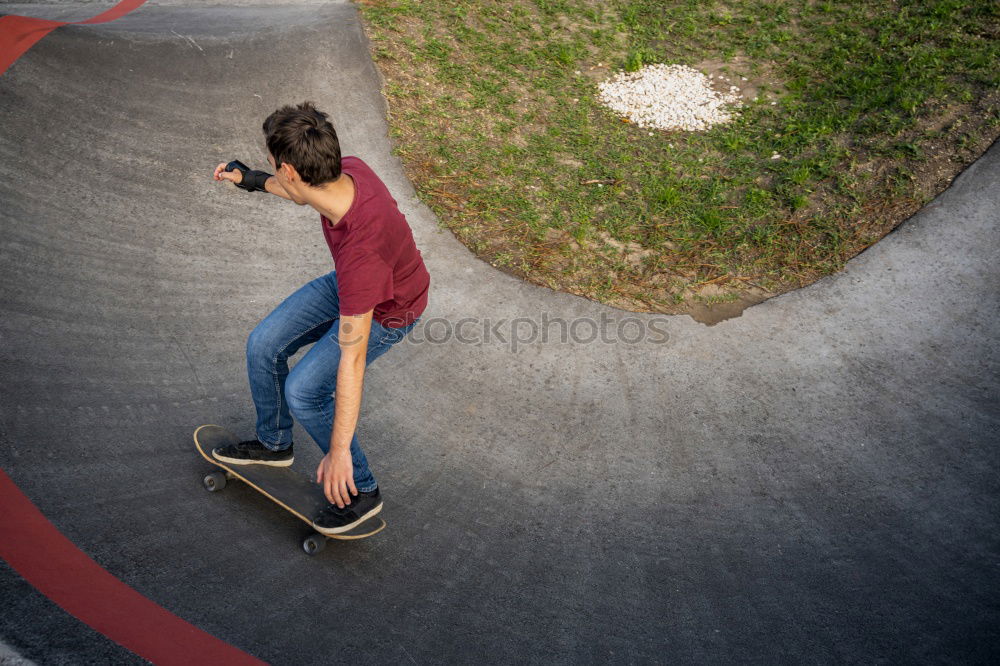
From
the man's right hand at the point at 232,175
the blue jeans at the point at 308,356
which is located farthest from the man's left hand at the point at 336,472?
the man's right hand at the point at 232,175

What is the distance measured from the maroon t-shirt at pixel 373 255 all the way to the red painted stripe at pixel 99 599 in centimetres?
177

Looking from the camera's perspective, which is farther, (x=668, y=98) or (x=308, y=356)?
(x=668, y=98)

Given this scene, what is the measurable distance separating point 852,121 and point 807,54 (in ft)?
7.07

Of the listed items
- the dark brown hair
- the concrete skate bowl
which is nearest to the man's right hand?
the dark brown hair

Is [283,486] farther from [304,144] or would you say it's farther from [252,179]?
[304,144]

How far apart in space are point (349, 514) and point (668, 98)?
698cm

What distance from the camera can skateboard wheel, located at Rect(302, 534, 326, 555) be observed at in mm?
3439

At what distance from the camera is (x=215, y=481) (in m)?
3.69

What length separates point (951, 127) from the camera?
6375 mm

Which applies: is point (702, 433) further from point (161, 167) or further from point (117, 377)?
point (161, 167)

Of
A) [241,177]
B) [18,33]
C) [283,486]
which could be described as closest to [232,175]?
[241,177]

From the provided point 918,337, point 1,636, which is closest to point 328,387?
point 1,636

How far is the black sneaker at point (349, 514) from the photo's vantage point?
3383 millimetres

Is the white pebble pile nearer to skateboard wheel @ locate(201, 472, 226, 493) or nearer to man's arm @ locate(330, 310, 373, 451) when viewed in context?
man's arm @ locate(330, 310, 373, 451)
